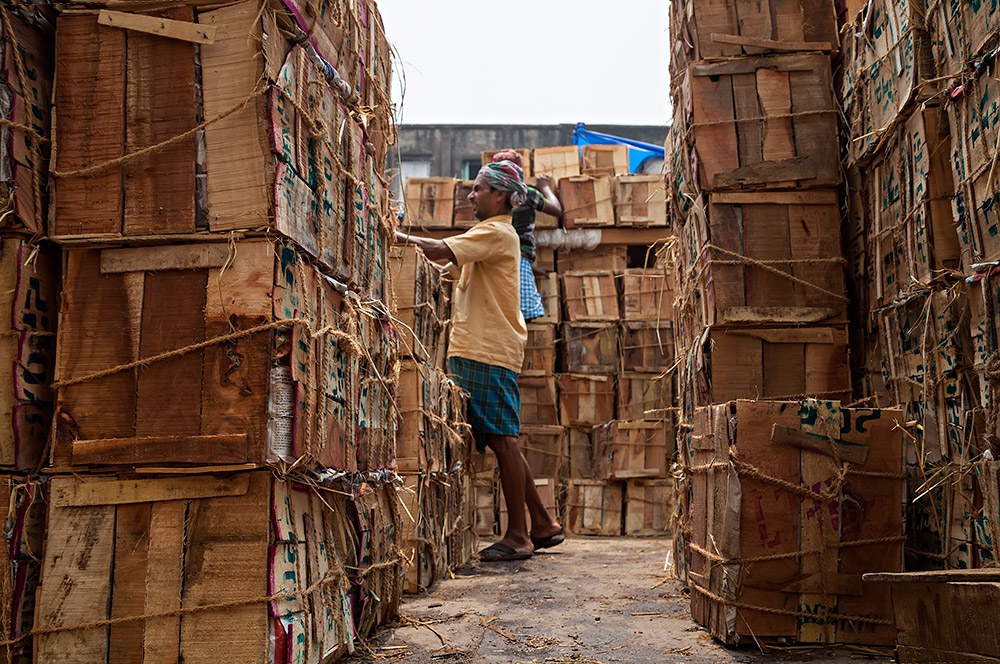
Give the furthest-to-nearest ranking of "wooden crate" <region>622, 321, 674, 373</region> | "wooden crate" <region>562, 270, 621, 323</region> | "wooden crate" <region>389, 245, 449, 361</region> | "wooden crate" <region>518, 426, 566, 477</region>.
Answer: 1. "wooden crate" <region>562, 270, 621, 323</region>
2. "wooden crate" <region>622, 321, 674, 373</region>
3. "wooden crate" <region>518, 426, 566, 477</region>
4. "wooden crate" <region>389, 245, 449, 361</region>

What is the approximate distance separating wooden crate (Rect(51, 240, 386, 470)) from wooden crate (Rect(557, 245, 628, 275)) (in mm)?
6599

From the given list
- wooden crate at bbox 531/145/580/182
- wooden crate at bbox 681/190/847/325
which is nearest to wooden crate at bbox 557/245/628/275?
wooden crate at bbox 531/145/580/182

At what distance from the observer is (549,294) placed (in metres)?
8.82

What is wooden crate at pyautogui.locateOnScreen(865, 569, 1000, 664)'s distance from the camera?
2.16m

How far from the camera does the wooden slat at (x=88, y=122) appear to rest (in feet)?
8.43

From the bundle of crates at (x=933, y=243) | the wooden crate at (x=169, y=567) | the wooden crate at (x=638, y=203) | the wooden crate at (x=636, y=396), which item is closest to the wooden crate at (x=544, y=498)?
the wooden crate at (x=636, y=396)

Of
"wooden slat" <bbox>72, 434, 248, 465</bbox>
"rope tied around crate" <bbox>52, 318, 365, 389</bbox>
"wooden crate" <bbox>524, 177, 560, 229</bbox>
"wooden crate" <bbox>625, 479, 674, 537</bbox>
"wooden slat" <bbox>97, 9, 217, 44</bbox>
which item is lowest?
"wooden crate" <bbox>625, 479, 674, 537</bbox>

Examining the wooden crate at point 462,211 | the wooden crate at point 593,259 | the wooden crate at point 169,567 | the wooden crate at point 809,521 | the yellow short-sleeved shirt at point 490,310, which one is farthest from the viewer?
the wooden crate at point 593,259

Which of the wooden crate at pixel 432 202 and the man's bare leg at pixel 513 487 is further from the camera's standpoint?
the wooden crate at pixel 432 202

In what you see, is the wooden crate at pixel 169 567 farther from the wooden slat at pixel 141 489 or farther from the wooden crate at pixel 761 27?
the wooden crate at pixel 761 27

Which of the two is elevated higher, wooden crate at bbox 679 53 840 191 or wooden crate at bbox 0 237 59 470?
wooden crate at bbox 679 53 840 191

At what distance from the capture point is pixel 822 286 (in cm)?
420

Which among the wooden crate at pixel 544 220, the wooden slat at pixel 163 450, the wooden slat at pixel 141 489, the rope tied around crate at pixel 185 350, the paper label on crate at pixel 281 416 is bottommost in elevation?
the wooden slat at pixel 141 489

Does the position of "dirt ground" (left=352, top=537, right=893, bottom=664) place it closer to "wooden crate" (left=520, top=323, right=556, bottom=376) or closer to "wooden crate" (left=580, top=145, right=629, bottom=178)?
"wooden crate" (left=520, top=323, right=556, bottom=376)
